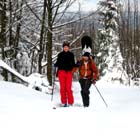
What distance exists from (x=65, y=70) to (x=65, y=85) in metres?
0.44

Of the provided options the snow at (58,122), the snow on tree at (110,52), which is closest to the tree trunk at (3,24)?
the snow at (58,122)

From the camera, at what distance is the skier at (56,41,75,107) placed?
12.4m

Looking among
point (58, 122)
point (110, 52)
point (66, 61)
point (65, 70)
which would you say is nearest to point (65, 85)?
point (65, 70)

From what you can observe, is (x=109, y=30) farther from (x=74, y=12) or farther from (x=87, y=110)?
(x=87, y=110)

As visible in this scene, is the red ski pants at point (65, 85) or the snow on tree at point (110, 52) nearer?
the red ski pants at point (65, 85)

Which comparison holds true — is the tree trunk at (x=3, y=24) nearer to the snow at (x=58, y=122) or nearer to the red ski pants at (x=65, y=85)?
the snow at (x=58, y=122)

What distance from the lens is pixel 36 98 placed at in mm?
13234

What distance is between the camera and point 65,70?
1244 cm

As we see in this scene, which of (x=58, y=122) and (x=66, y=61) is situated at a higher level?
(x=66, y=61)

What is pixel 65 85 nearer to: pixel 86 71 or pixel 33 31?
pixel 86 71

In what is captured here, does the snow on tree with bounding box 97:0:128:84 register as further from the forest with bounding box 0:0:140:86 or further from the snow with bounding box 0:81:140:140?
the snow with bounding box 0:81:140:140

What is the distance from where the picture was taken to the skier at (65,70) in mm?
12367

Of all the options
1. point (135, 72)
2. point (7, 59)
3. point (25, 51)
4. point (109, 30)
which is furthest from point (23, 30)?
point (135, 72)

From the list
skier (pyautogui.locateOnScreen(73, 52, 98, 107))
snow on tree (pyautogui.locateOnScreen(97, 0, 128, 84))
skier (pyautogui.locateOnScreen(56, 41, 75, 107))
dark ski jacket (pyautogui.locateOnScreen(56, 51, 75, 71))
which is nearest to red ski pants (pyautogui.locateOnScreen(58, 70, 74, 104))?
skier (pyautogui.locateOnScreen(56, 41, 75, 107))
